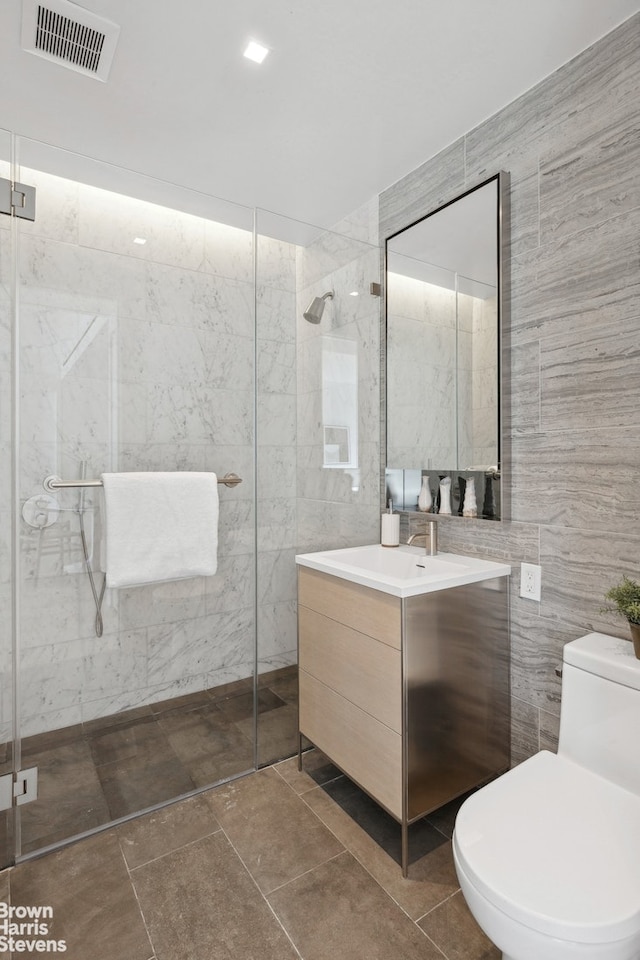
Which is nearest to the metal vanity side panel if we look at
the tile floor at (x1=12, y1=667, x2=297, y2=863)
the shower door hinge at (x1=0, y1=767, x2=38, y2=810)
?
the tile floor at (x1=12, y1=667, x2=297, y2=863)

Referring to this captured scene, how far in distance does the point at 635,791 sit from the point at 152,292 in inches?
79.9

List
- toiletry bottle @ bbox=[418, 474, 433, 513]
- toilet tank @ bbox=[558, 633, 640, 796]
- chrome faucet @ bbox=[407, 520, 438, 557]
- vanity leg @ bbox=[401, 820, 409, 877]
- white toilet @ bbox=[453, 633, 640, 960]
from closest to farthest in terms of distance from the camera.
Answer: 1. white toilet @ bbox=[453, 633, 640, 960]
2. toilet tank @ bbox=[558, 633, 640, 796]
3. vanity leg @ bbox=[401, 820, 409, 877]
4. chrome faucet @ bbox=[407, 520, 438, 557]
5. toiletry bottle @ bbox=[418, 474, 433, 513]

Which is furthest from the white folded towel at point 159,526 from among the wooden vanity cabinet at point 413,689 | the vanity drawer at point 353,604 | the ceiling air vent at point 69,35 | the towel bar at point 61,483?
the ceiling air vent at point 69,35

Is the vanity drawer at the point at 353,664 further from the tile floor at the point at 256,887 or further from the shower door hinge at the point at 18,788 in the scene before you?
the shower door hinge at the point at 18,788

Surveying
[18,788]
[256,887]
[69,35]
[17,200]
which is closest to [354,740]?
[256,887]

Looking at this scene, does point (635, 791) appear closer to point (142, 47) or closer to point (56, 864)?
point (56, 864)

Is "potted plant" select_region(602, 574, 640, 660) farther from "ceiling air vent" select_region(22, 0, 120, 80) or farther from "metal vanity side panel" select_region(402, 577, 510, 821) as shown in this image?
"ceiling air vent" select_region(22, 0, 120, 80)

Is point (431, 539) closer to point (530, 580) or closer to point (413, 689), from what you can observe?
point (530, 580)

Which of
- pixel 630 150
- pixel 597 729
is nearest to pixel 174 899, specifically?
pixel 597 729

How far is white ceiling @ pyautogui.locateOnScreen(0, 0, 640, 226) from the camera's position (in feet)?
4.70

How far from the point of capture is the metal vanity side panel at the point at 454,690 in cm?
154

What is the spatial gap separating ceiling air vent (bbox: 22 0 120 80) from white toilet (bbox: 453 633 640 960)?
7.29 feet

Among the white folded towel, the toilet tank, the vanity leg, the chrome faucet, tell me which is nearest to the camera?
the toilet tank

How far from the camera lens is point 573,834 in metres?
1.08
